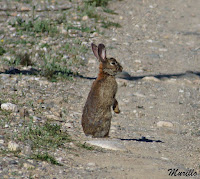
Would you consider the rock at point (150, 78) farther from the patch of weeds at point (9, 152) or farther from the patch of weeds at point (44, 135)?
the patch of weeds at point (9, 152)

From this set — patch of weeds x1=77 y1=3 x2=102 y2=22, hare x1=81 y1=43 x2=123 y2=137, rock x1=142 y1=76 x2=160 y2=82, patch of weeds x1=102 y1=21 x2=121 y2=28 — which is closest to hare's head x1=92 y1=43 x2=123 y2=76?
hare x1=81 y1=43 x2=123 y2=137

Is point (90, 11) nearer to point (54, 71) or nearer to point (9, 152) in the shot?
point (54, 71)

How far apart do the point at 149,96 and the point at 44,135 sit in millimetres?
3570

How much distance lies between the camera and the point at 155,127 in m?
7.43

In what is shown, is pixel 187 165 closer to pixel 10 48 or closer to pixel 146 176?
pixel 146 176

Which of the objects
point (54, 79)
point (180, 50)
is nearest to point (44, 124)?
point (54, 79)

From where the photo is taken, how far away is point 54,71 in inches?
361

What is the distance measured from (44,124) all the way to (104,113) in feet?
3.02

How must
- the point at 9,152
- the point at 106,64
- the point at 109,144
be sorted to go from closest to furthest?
the point at 9,152
the point at 109,144
the point at 106,64

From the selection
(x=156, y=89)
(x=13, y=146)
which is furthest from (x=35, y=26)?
(x=13, y=146)

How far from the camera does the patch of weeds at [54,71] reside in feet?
29.3

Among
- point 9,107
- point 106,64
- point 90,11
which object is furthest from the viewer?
point 90,11

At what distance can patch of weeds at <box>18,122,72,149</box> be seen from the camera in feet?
17.8

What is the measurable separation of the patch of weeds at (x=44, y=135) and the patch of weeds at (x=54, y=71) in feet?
9.09
